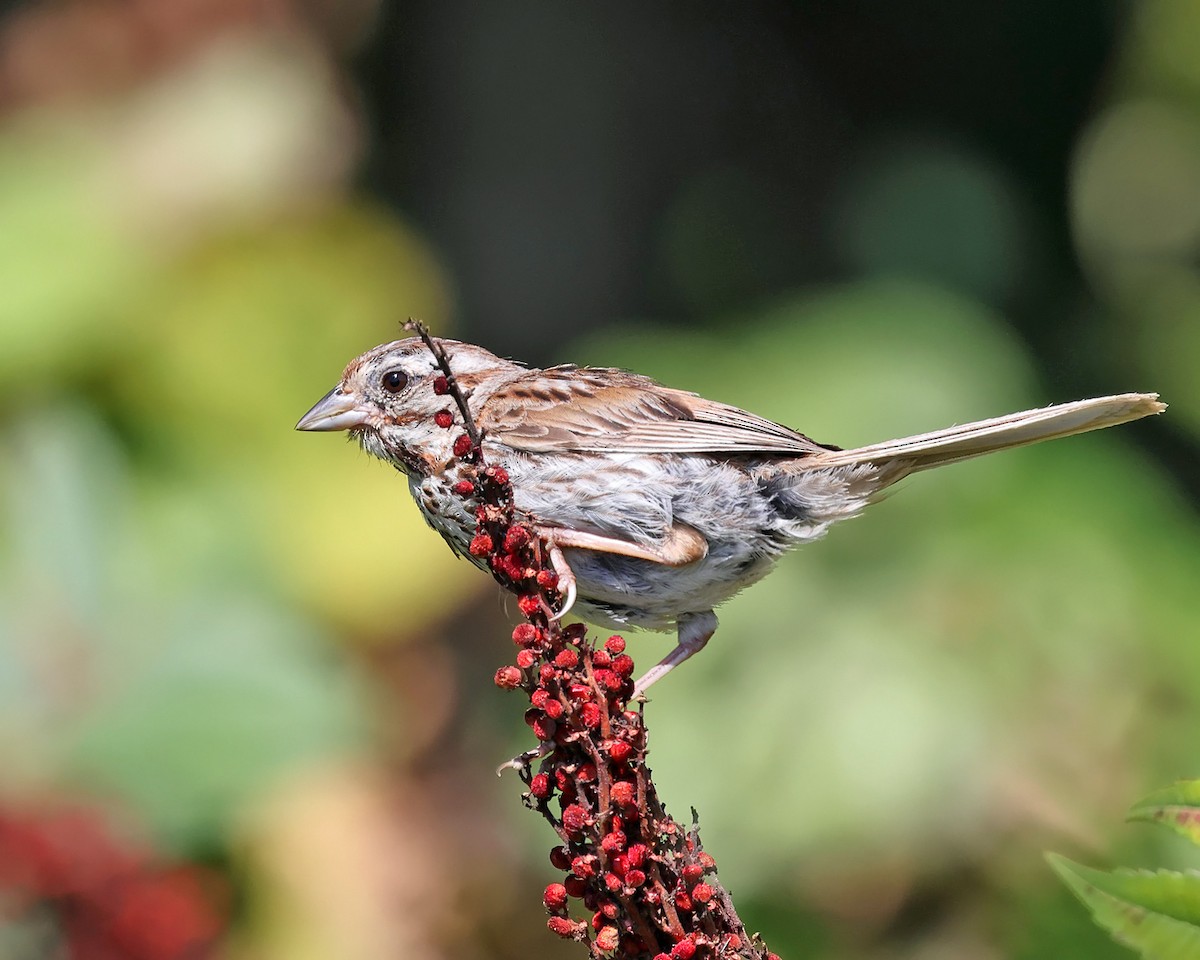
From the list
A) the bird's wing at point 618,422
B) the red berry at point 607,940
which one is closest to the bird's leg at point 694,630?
the bird's wing at point 618,422

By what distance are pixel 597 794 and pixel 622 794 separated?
48 mm

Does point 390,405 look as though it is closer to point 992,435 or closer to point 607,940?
point 992,435

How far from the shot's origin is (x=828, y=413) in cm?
545

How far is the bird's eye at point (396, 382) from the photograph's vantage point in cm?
359

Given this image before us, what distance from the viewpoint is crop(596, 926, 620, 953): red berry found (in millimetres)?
2305

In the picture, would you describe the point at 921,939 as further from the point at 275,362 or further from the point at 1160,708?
the point at 275,362

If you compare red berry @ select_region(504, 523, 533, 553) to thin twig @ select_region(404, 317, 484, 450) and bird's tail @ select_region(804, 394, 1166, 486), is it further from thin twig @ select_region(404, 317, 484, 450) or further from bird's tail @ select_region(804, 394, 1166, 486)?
bird's tail @ select_region(804, 394, 1166, 486)

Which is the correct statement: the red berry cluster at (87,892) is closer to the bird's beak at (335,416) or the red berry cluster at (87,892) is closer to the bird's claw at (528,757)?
the bird's beak at (335,416)

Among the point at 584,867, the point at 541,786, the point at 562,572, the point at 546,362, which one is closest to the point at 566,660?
the point at 541,786

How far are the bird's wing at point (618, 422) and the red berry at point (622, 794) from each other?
1178 millimetres

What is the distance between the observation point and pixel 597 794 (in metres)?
2.41

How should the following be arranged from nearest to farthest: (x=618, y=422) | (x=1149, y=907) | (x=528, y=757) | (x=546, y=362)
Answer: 1. (x=1149, y=907)
2. (x=528, y=757)
3. (x=618, y=422)
4. (x=546, y=362)

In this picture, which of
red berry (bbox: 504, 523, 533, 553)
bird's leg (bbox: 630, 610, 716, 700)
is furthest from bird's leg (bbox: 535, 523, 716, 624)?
red berry (bbox: 504, 523, 533, 553)

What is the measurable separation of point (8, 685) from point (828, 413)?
2980mm
